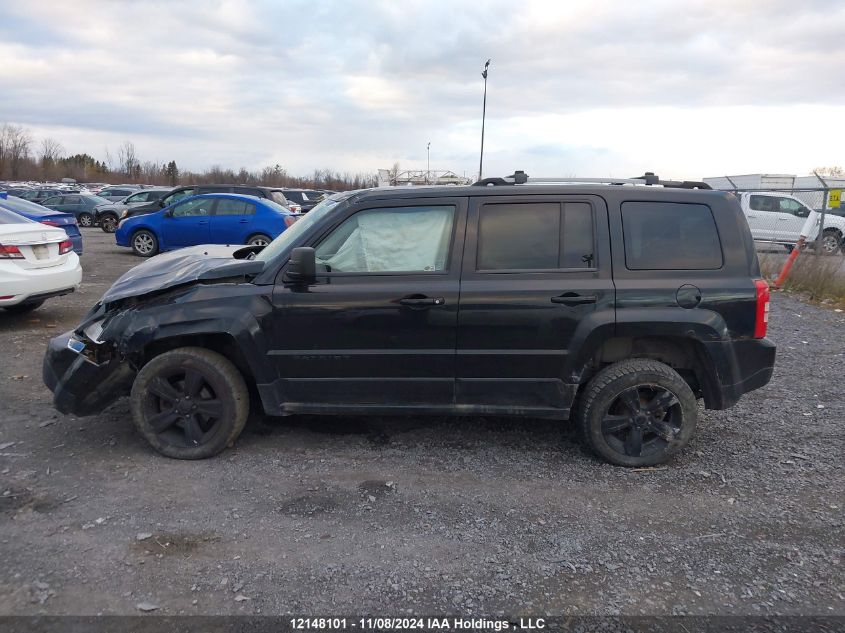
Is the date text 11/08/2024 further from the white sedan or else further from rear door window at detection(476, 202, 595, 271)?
the white sedan

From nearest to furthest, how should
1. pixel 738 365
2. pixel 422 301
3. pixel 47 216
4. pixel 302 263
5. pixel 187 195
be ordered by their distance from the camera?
pixel 302 263, pixel 422 301, pixel 738 365, pixel 47 216, pixel 187 195

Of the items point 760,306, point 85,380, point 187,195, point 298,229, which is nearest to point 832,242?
point 760,306

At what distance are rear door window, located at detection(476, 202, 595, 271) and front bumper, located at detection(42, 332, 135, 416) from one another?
2484mm

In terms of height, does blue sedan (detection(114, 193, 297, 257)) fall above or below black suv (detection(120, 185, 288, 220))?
below

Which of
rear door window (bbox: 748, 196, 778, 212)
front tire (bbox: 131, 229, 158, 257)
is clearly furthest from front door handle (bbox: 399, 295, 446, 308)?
rear door window (bbox: 748, 196, 778, 212)

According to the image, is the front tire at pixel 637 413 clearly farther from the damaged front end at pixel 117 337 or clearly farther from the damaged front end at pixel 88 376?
the damaged front end at pixel 88 376

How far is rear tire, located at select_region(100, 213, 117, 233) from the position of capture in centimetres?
2408

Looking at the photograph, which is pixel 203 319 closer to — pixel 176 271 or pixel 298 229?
pixel 176 271

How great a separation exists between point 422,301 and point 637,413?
63.2 inches

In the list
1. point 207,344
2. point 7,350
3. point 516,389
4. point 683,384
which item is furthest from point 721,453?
point 7,350

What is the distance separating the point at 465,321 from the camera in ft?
13.2

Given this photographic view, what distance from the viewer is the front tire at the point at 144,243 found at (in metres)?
15.4

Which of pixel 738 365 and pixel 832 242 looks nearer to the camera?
pixel 738 365

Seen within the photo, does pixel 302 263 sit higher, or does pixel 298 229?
pixel 298 229
